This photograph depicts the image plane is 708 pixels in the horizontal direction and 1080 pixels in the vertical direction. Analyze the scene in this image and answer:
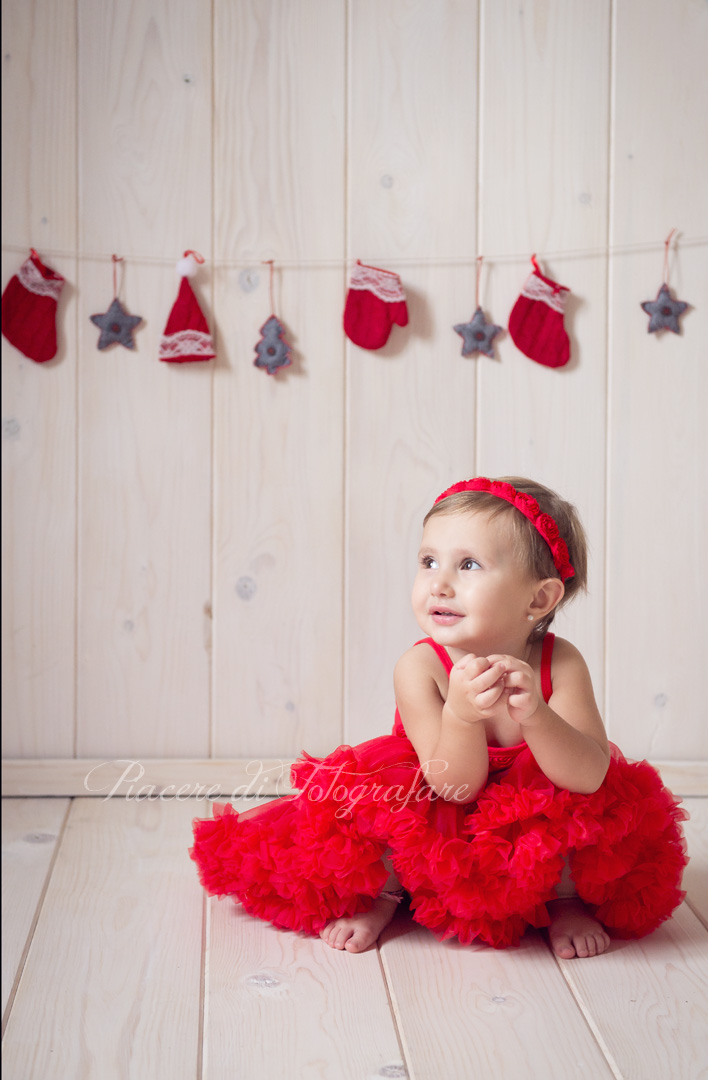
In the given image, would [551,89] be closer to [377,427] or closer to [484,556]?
[377,427]

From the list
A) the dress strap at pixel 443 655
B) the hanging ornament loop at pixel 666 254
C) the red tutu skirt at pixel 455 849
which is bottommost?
the red tutu skirt at pixel 455 849

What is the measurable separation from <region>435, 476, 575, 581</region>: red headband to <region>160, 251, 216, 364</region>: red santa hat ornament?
0.60 meters

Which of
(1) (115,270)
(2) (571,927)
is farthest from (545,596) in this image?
(1) (115,270)

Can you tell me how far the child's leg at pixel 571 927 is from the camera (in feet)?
3.30

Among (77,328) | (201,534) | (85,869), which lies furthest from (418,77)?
(85,869)

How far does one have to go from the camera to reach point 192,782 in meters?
1.53

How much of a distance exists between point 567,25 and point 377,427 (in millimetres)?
677

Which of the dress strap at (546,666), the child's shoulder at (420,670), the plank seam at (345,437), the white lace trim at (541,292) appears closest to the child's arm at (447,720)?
the child's shoulder at (420,670)

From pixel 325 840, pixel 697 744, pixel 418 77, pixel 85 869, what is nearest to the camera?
pixel 325 840

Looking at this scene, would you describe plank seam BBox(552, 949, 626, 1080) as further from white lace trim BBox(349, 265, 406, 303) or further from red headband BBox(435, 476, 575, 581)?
white lace trim BBox(349, 265, 406, 303)

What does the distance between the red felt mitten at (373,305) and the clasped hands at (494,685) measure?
2.29 feet

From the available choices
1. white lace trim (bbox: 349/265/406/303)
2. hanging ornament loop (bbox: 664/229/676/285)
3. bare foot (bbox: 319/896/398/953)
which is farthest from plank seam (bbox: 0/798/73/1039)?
hanging ornament loop (bbox: 664/229/676/285)

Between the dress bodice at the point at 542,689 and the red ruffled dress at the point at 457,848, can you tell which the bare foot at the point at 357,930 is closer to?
the red ruffled dress at the point at 457,848

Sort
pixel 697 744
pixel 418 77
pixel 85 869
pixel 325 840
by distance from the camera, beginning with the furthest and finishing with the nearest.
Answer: pixel 697 744, pixel 418 77, pixel 85 869, pixel 325 840
